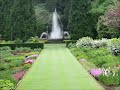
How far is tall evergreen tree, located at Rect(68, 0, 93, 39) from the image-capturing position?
163 feet

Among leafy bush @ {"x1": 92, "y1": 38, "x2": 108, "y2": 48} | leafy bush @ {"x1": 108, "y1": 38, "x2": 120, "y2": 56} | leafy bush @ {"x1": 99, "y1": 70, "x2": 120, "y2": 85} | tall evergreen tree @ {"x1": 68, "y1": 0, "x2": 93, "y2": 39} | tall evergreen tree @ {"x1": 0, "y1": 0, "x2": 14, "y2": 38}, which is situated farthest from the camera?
tall evergreen tree @ {"x1": 0, "y1": 0, "x2": 14, "y2": 38}

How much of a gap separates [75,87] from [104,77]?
1225mm

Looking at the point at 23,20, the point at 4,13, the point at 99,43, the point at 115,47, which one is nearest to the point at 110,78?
the point at 115,47

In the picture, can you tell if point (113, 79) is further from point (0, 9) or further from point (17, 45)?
point (0, 9)

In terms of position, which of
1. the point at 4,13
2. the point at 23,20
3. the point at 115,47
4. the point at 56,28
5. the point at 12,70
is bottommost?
the point at 12,70

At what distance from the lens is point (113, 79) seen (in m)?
12.5

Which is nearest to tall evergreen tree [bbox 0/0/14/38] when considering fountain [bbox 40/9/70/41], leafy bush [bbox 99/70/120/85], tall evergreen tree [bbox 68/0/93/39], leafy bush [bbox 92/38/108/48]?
fountain [bbox 40/9/70/41]

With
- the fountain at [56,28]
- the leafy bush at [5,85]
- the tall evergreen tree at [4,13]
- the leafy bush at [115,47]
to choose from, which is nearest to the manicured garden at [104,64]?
the leafy bush at [115,47]

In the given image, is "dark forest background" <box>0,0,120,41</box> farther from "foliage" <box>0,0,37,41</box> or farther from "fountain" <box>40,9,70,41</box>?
"fountain" <box>40,9,70,41</box>

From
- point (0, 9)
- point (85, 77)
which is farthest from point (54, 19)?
point (85, 77)

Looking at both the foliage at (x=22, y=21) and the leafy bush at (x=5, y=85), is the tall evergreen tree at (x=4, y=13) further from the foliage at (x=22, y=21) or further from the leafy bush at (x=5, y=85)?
the leafy bush at (x=5, y=85)

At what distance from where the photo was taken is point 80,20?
1987 inches

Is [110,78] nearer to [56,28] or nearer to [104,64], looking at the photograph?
[104,64]

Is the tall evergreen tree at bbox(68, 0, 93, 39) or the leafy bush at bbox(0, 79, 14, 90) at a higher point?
the tall evergreen tree at bbox(68, 0, 93, 39)
